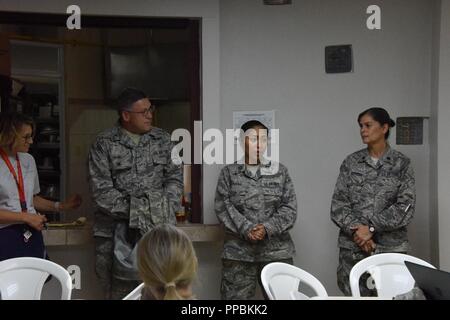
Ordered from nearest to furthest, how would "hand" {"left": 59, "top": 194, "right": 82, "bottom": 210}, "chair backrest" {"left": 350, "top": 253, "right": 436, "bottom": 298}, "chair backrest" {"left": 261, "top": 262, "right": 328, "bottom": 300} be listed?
1. "chair backrest" {"left": 261, "top": 262, "right": 328, "bottom": 300}
2. "chair backrest" {"left": 350, "top": 253, "right": 436, "bottom": 298}
3. "hand" {"left": 59, "top": 194, "right": 82, "bottom": 210}

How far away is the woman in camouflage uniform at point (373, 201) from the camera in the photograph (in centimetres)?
373

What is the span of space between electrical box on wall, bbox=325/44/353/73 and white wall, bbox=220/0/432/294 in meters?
0.04

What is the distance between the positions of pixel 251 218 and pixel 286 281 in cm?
100

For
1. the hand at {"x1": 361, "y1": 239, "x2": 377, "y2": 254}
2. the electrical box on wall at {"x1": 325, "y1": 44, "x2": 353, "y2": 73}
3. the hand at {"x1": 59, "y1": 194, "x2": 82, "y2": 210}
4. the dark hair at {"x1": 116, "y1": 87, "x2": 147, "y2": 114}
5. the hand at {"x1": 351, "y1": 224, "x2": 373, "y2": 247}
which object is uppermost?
the electrical box on wall at {"x1": 325, "y1": 44, "x2": 353, "y2": 73}

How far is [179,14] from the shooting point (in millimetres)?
4305

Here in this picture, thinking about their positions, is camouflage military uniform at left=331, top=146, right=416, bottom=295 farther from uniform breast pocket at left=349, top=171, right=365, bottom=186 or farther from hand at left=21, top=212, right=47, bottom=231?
hand at left=21, top=212, right=47, bottom=231

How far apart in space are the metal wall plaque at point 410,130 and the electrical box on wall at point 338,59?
21.5 inches

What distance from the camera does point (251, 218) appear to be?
3.83 metres

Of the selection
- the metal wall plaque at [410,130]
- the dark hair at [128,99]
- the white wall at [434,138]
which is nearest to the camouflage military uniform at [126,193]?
the dark hair at [128,99]

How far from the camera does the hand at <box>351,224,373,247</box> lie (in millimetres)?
3725

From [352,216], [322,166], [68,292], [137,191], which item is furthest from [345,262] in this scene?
[68,292]

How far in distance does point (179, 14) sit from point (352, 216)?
183 cm

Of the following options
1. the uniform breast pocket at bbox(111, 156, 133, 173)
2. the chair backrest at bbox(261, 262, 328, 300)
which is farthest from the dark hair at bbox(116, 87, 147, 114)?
the chair backrest at bbox(261, 262, 328, 300)
